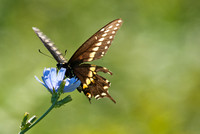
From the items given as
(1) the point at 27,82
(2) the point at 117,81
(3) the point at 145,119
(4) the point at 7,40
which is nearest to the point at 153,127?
(3) the point at 145,119

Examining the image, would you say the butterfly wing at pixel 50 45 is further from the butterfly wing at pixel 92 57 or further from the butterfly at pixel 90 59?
the butterfly wing at pixel 92 57

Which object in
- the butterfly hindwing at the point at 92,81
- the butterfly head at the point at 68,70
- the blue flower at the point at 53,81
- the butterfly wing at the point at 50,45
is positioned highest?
the butterfly wing at the point at 50,45

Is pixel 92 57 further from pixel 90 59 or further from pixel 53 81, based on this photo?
pixel 53 81

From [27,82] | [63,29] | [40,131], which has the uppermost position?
[63,29]

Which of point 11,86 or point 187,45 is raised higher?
point 11,86

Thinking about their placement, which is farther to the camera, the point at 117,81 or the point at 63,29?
the point at 63,29

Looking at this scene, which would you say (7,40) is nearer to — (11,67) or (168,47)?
(11,67)

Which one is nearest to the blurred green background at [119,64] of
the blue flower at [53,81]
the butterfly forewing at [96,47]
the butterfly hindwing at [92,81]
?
the butterfly hindwing at [92,81]
